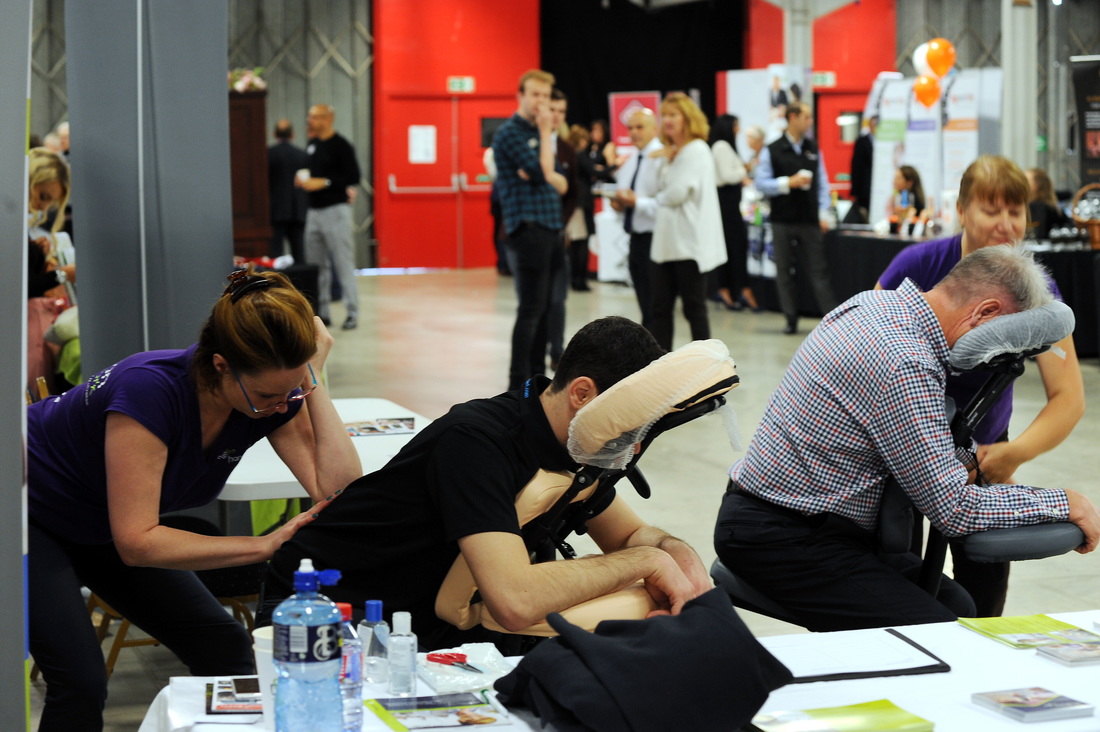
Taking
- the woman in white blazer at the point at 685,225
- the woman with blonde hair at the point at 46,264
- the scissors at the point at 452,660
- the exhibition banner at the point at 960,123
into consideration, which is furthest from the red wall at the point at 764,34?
the scissors at the point at 452,660

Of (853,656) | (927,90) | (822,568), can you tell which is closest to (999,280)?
(822,568)

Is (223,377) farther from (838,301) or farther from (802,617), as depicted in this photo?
(838,301)

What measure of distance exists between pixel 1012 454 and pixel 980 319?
454 mm

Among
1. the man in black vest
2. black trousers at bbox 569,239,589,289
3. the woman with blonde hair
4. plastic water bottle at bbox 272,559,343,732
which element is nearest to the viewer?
plastic water bottle at bbox 272,559,343,732

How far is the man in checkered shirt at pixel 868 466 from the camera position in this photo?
2.38 metres

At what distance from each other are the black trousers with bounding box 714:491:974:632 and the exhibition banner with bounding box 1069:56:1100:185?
7756 mm

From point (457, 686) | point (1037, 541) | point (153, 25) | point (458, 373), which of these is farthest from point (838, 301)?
point (457, 686)

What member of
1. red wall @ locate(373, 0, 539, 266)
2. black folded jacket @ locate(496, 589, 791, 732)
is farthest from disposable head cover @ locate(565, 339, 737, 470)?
red wall @ locate(373, 0, 539, 266)

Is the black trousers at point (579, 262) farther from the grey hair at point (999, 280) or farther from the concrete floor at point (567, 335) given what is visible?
the grey hair at point (999, 280)

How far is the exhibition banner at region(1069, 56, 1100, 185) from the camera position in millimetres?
9414

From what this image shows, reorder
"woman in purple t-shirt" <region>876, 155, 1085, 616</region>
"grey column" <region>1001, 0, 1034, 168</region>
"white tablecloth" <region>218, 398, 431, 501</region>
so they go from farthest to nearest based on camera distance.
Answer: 1. "grey column" <region>1001, 0, 1034, 168</region>
2. "white tablecloth" <region>218, 398, 431, 501</region>
3. "woman in purple t-shirt" <region>876, 155, 1085, 616</region>

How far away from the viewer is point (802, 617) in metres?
2.59

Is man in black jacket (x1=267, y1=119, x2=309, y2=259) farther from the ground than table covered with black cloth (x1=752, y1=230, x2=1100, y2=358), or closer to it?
Answer: farther from the ground

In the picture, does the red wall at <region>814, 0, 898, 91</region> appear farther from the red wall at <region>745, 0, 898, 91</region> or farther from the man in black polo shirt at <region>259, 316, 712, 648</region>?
the man in black polo shirt at <region>259, 316, 712, 648</region>
